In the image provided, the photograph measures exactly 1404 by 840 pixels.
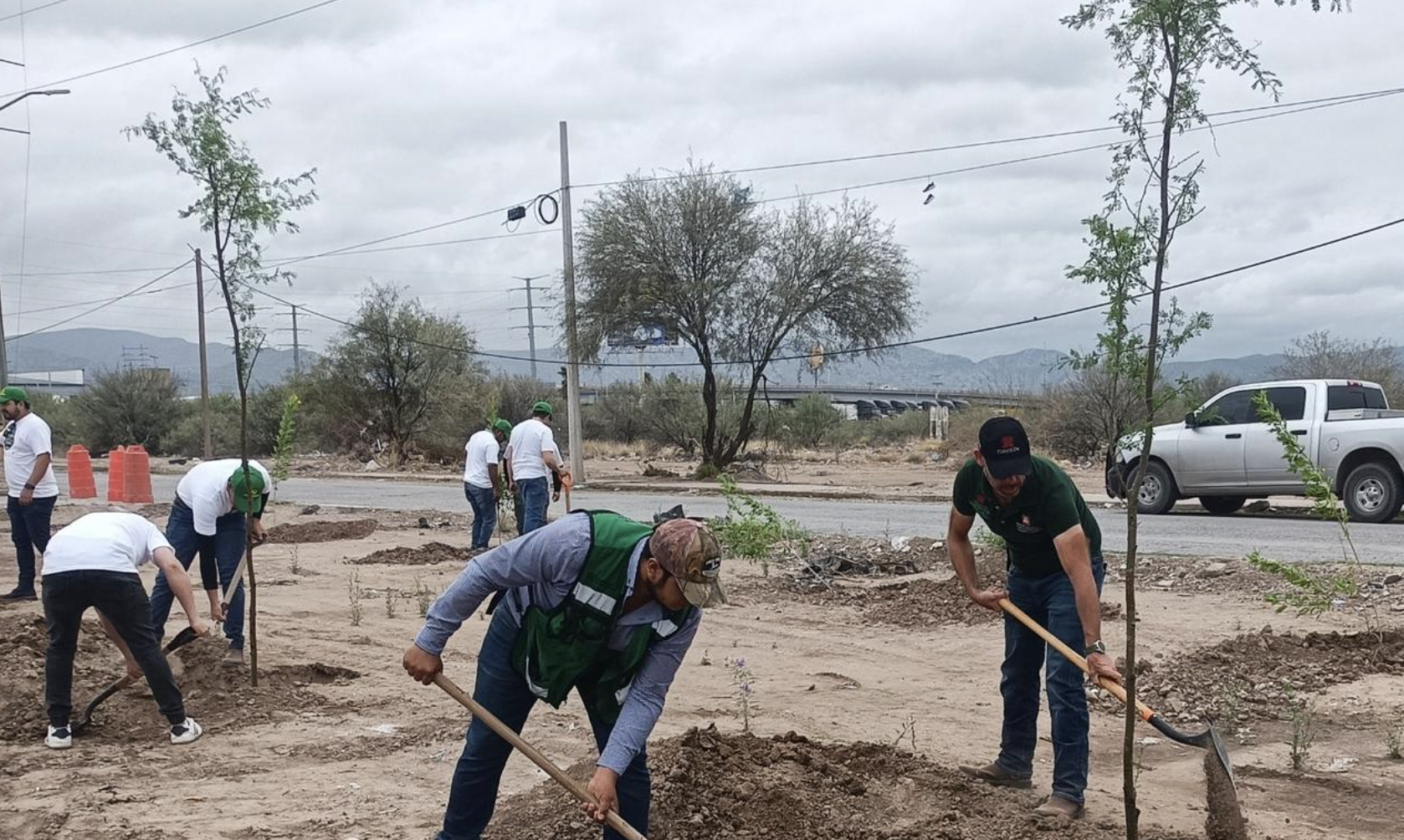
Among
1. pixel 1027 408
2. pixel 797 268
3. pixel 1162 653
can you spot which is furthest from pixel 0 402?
pixel 1027 408

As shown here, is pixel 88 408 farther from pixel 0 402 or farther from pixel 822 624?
pixel 822 624

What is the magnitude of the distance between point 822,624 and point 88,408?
4585cm

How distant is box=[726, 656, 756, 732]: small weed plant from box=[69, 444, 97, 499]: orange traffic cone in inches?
791

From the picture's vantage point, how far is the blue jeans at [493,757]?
13.4ft

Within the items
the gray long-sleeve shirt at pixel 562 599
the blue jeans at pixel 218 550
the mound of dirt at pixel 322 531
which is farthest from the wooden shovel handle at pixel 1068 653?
the mound of dirt at pixel 322 531

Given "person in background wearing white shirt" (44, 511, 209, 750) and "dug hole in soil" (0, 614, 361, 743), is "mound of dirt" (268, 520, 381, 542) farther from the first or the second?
"person in background wearing white shirt" (44, 511, 209, 750)

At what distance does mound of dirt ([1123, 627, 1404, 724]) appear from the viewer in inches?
259

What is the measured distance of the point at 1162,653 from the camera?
782cm

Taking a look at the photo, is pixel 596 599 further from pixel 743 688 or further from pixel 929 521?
pixel 929 521

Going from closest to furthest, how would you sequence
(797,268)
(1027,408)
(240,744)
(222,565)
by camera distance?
(240,744), (222,565), (797,268), (1027,408)

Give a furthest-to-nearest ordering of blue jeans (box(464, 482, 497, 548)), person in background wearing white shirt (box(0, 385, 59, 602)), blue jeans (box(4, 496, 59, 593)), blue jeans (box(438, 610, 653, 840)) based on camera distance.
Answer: blue jeans (box(464, 482, 497, 548)) < blue jeans (box(4, 496, 59, 593)) < person in background wearing white shirt (box(0, 385, 59, 602)) < blue jeans (box(438, 610, 653, 840))

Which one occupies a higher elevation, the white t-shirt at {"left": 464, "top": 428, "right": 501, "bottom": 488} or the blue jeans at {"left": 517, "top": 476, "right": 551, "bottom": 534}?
the white t-shirt at {"left": 464, "top": 428, "right": 501, "bottom": 488}

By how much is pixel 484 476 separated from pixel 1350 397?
35.7 ft

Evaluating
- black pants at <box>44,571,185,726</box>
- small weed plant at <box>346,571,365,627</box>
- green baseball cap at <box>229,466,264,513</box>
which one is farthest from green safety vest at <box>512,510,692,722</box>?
small weed plant at <box>346,571,365,627</box>
